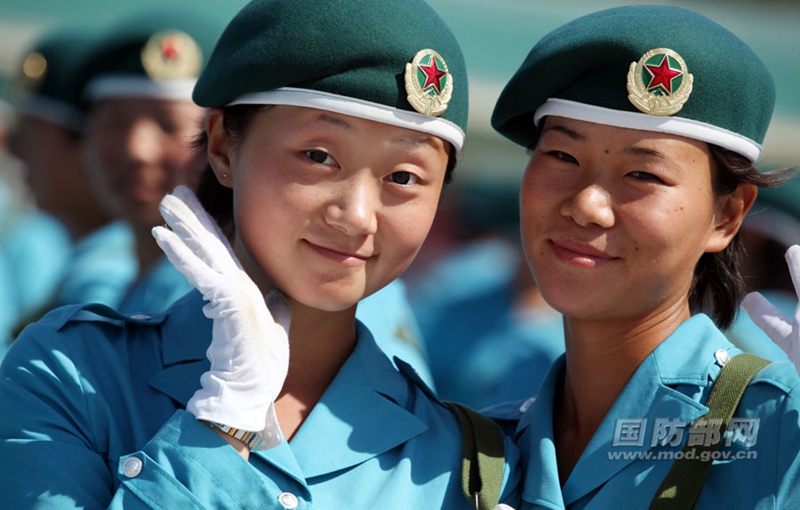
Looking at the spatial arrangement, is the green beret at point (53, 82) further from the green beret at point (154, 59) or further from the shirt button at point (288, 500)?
the shirt button at point (288, 500)

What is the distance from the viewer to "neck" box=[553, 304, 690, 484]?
8.75 feet

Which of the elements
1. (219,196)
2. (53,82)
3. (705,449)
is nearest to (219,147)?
(219,196)

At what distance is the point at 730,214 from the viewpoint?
271cm

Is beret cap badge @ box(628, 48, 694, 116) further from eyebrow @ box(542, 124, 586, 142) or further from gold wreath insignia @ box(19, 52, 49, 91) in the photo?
gold wreath insignia @ box(19, 52, 49, 91)

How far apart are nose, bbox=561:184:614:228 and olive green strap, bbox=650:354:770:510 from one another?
408mm

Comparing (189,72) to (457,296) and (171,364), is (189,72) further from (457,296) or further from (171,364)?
(457,296)

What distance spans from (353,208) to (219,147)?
39cm

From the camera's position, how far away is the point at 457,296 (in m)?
6.96

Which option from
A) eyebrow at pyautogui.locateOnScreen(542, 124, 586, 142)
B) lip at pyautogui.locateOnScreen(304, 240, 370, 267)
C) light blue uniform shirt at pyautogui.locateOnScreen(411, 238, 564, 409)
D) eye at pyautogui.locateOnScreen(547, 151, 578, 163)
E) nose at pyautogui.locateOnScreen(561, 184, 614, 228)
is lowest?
light blue uniform shirt at pyautogui.locateOnScreen(411, 238, 564, 409)

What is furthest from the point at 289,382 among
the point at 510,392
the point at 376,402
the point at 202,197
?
the point at 510,392

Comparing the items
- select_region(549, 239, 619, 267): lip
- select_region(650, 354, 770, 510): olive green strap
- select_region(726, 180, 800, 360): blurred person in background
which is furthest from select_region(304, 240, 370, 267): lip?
select_region(726, 180, 800, 360): blurred person in background

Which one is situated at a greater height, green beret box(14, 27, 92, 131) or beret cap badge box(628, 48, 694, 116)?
beret cap badge box(628, 48, 694, 116)

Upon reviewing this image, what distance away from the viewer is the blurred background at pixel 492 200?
5562mm

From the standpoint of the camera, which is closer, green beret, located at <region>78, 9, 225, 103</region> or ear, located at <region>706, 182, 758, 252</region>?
ear, located at <region>706, 182, 758, 252</region>
